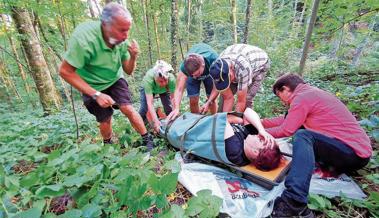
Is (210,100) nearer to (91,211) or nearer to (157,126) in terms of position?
(157,126)

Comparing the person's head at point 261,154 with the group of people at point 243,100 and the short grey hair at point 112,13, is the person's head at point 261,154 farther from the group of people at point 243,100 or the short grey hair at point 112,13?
the short grey hair at point 112,13

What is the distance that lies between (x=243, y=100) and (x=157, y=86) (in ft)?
5.19

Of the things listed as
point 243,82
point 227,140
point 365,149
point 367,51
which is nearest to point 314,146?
point 365,149

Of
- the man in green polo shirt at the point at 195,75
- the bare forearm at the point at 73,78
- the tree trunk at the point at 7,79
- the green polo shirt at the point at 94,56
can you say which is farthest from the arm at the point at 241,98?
the tree trunk at the point at 7,79

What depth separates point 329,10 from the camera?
434 cm

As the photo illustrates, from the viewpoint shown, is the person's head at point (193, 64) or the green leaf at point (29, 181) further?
the person's head at point (193, 64)

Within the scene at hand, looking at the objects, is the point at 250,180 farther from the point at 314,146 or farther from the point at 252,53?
the point at 252,53

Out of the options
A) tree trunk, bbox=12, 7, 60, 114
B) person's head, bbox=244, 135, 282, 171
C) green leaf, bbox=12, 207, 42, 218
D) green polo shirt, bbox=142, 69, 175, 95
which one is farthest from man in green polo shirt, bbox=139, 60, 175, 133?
tree trunk, bbox=12, 7, 60, 114

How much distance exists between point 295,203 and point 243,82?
195 centimetres

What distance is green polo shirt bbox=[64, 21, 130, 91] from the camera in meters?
2.55

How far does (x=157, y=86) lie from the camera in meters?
4.20

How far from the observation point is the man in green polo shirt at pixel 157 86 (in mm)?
3795

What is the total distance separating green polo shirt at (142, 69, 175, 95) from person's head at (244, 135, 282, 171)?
2188mm

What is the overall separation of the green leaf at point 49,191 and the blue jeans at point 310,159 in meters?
1.59
